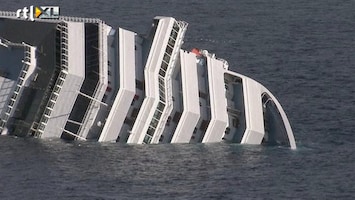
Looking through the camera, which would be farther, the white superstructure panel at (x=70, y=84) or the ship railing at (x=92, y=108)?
the ship railing at (x=92, y=108)

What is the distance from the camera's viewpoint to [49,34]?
175125 millimetres

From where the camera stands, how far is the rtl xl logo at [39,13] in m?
Answer: 176

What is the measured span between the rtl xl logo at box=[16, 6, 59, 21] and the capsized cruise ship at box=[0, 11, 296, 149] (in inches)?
26.0

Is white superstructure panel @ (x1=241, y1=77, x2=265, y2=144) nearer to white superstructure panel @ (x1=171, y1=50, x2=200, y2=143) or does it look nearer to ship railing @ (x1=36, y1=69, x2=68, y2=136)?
white superstructure panel @ (x1=171, y1=50, x2=200, y2=143)

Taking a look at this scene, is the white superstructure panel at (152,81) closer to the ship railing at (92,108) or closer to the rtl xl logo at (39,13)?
the ship railing at (92,108)

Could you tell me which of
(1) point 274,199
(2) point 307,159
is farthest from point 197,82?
(1) point 274,199

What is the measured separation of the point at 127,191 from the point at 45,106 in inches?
782

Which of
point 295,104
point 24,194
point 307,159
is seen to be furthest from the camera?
point 295,104

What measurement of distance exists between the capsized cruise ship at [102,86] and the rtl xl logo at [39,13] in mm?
660

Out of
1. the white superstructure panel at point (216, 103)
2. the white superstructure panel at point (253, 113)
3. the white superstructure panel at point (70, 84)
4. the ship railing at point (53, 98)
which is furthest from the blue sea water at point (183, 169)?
the ship railing at point (53, 98)

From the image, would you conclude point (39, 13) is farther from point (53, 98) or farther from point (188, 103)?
point (188, 103)

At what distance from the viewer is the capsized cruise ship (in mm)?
174250

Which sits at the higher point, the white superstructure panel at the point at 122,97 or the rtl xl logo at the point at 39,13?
the rtl xl logo at the point at 39,13

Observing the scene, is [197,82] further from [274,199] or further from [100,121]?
[274,199]
